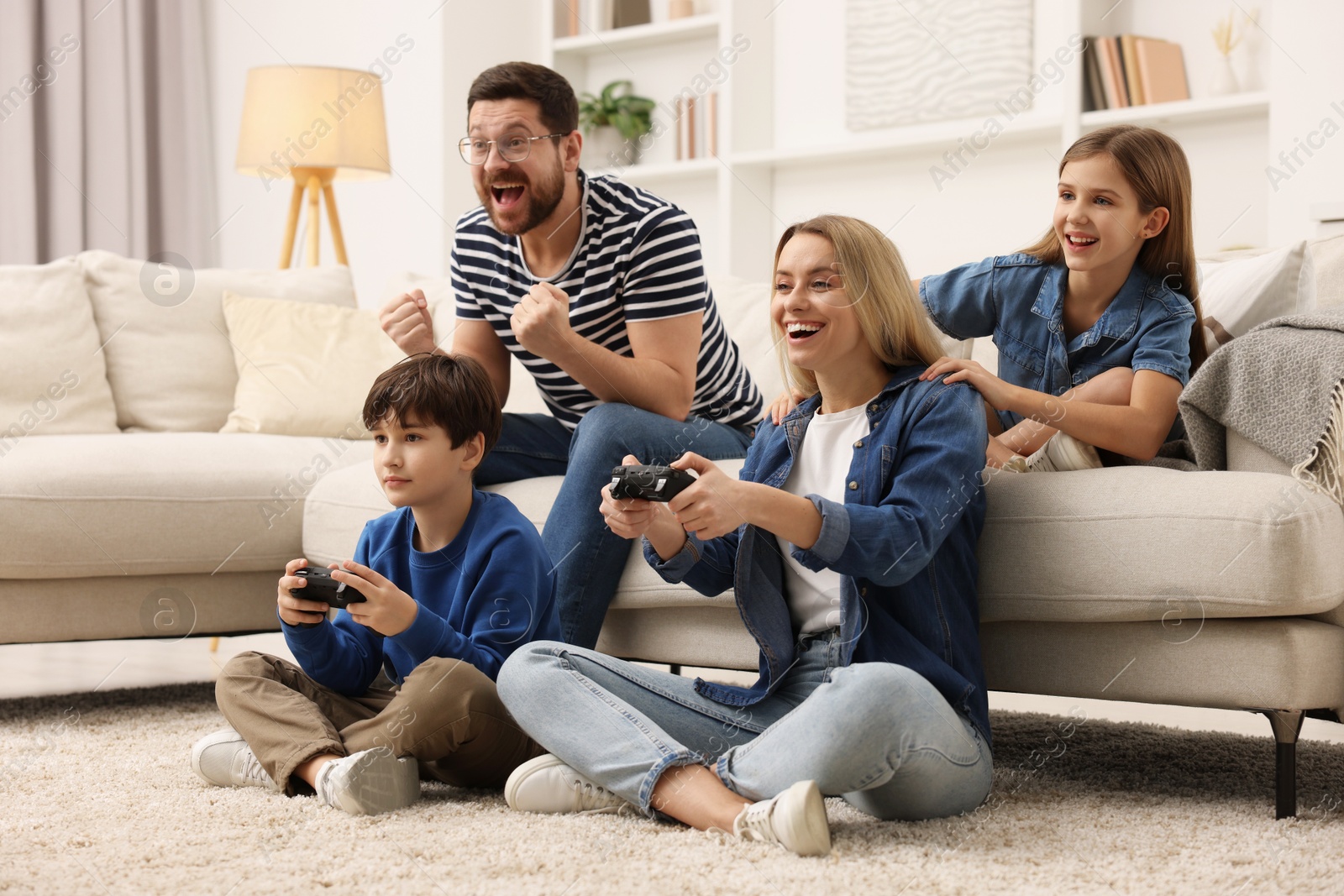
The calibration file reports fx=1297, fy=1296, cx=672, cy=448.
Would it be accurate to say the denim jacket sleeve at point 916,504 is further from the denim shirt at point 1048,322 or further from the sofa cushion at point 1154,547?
the denim shirt at point 1048,322

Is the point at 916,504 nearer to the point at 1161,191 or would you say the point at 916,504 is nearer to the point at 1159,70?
the point at 1161,191

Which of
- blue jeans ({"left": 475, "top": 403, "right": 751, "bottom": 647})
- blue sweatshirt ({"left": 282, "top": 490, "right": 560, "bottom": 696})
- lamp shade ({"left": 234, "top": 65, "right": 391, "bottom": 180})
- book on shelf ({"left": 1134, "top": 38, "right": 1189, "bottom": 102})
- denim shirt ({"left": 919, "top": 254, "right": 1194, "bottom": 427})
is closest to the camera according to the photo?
blue sweatshirt ({"left": 282, "top": 490, "right": 560, "bottom": 696})

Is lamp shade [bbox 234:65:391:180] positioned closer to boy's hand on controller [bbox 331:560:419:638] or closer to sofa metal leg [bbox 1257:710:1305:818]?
boy's hand on controller [bbox 331:560:419:638]

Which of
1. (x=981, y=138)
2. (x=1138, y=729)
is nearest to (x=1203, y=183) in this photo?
(x=981, y=138)

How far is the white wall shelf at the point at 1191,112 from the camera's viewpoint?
3248mm

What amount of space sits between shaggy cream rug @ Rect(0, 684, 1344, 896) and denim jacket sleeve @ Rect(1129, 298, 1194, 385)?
50cm

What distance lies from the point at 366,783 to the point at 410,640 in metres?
0.15

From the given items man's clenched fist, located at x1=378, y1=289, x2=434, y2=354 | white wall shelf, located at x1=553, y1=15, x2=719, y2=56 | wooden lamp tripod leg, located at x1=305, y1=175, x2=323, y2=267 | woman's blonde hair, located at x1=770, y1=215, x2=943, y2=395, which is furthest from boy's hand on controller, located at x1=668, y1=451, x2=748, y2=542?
white wall shelf, located at x1=553, y1=15, x2=719, y2=56

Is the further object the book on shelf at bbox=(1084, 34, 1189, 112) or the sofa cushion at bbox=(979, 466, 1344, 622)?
the book on shelf at bbox=(1084, 34, 1189, 112)

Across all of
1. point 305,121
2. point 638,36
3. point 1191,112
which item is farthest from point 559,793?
point 638,36

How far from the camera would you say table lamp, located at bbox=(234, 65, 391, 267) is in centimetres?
351

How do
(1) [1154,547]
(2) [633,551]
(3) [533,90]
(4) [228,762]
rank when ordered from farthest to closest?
(3) [533,90] < (2) [633,551] < (4) [228,762] < (1) [1154,547]

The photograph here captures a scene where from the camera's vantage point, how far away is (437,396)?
5.03ft

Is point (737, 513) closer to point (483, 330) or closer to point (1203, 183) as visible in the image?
point (483, 330)
